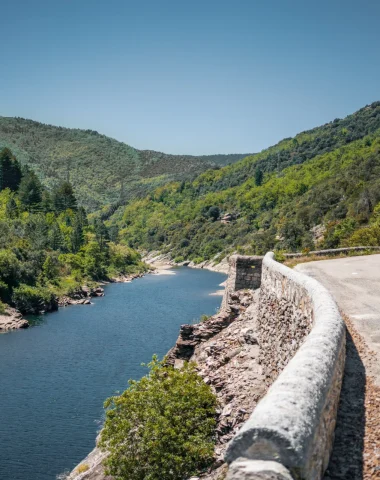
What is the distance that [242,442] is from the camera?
412 cm

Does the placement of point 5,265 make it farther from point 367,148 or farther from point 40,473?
point 367,148

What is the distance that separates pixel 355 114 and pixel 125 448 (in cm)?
16928

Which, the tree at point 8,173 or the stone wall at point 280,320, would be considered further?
the tree at point 8,173

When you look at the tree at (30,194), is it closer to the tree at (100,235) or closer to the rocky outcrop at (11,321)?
the tree at (100,235)

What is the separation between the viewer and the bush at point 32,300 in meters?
54.0

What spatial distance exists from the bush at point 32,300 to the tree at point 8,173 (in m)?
50.5

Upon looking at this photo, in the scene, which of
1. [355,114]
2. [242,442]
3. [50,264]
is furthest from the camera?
[355,114]

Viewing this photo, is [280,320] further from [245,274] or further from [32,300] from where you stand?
[32,300]

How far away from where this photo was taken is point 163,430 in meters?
13.9

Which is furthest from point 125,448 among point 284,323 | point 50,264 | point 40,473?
point 50,264

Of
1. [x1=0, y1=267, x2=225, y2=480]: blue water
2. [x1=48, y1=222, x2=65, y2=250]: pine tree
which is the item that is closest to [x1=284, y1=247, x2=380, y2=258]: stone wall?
[x1=0, y1=267, x2=225, y2=480]: blue water

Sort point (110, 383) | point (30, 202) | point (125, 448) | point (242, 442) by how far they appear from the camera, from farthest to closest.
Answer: point (30, 202), point (110, 383), point (125, 448), point (242, 442)


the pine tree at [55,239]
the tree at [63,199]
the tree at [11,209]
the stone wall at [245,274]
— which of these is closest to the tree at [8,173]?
the tree at [63,199]

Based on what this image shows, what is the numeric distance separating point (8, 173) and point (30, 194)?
8520mm
